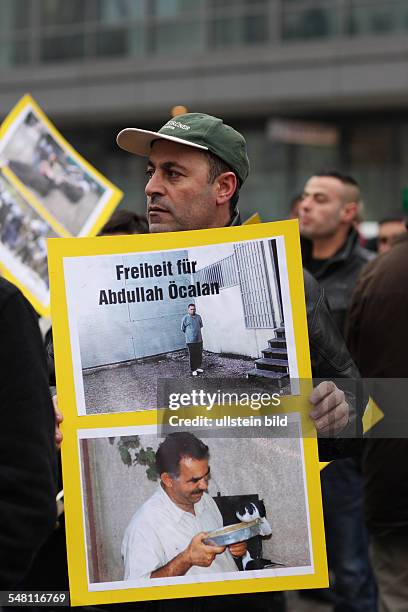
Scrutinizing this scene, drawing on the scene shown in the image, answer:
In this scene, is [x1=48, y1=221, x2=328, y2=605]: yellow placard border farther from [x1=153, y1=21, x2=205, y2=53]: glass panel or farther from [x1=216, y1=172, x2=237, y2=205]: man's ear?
[x1=153, y1=21, x2=205, y2=53]: glass panel

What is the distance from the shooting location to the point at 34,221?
4312mm

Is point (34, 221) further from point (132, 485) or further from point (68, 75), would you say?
point (68, 75)

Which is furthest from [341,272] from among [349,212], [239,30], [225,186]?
[239,30]

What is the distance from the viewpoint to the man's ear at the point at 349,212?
20.1ft

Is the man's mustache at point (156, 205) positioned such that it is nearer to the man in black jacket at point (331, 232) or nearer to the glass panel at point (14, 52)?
the man in black jacket at point (331, 232)

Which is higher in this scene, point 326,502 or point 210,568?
point 326,502

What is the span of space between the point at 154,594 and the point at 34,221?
2347mm

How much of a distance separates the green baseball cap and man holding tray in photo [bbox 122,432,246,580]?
0.81 m

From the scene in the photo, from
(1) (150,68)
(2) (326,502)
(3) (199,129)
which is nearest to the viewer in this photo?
(3) (199,129)

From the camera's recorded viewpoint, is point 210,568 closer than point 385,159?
Yes

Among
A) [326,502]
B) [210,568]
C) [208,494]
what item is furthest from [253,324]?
[326,502]

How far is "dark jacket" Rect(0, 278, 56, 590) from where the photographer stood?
1844mm

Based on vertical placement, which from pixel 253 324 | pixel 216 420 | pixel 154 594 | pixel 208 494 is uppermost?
pixel 253 324

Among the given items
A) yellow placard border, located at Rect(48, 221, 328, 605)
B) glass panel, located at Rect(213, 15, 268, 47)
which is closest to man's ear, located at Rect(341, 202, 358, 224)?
yellow placard border, located at Rect(48, 221, 328, 605)
